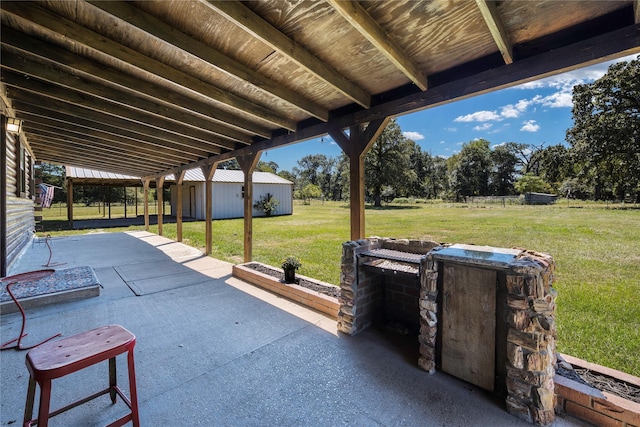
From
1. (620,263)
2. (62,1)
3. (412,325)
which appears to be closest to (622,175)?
(620,263)

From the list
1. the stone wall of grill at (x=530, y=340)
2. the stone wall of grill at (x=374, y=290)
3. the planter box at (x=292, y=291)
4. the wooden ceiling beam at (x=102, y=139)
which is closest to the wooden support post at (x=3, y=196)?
the wooden ceiling beam at (x=102, y=139)

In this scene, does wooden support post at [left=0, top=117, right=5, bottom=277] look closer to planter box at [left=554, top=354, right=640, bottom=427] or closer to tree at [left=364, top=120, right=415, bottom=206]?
planter box at [left=554, top=354, right=640, bottom=427]

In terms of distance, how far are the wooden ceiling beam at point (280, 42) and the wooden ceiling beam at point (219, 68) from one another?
1.90 ft

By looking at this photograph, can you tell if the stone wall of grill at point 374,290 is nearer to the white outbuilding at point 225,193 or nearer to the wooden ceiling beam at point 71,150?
the wooden ceiling beam at point 71,150

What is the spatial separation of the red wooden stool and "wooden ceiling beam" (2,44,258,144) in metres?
2.79

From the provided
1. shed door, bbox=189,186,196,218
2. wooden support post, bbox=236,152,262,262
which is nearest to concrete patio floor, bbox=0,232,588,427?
wooden support post, bbox=236,152,262,262

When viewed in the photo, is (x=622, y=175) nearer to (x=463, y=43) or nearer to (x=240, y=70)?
(x=463, y=43)

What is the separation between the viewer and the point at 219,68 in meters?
2.39

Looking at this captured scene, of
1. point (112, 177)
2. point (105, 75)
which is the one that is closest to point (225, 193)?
point (112, 177)

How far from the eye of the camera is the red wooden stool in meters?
1.24

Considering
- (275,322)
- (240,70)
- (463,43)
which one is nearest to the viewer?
(463,43)

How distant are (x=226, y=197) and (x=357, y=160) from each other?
15195 mm

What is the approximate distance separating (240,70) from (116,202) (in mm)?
34185

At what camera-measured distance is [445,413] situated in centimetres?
176
